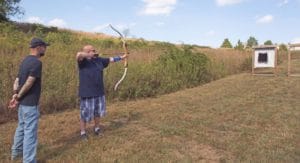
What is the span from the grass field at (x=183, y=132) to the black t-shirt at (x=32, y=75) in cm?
101

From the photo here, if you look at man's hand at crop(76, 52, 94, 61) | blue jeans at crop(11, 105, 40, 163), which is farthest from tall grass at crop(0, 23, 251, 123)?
blue jeans at crop(11, 105, 40, 163)

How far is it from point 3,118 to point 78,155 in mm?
3633

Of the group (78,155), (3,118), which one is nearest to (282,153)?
(78,155)

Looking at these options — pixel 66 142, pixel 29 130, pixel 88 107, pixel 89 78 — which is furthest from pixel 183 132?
pixel 29 130

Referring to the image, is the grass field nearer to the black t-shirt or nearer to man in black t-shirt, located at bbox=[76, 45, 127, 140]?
man in black t-shirt, located at bbox=[76, 45, 127, 140]

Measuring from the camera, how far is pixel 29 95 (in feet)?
17.7

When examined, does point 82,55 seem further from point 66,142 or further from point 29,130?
point 29,130

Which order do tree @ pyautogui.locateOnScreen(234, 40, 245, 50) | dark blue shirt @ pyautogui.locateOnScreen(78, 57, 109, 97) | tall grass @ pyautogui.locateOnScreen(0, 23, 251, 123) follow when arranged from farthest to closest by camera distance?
1. tree @ pyautogui.locateOnScreen(234, 40, 245, 50)
2. tall grass @ pyautogui.locateOnScreen(0, 23, 251, 123)
3. dark blue shirt @ pyautogui.locateOnScreen(78, 57, 109, 97)

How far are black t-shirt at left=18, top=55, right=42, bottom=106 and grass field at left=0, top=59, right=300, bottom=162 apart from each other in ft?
3.30

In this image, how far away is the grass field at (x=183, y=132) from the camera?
20.7 feet

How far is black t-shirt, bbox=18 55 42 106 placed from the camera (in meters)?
5.34

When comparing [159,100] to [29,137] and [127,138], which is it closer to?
[127,138]

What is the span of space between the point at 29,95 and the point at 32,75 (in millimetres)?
277

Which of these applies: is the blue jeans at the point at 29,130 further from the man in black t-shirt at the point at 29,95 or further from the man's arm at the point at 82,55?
A: the man's arm at the point at 82,55
